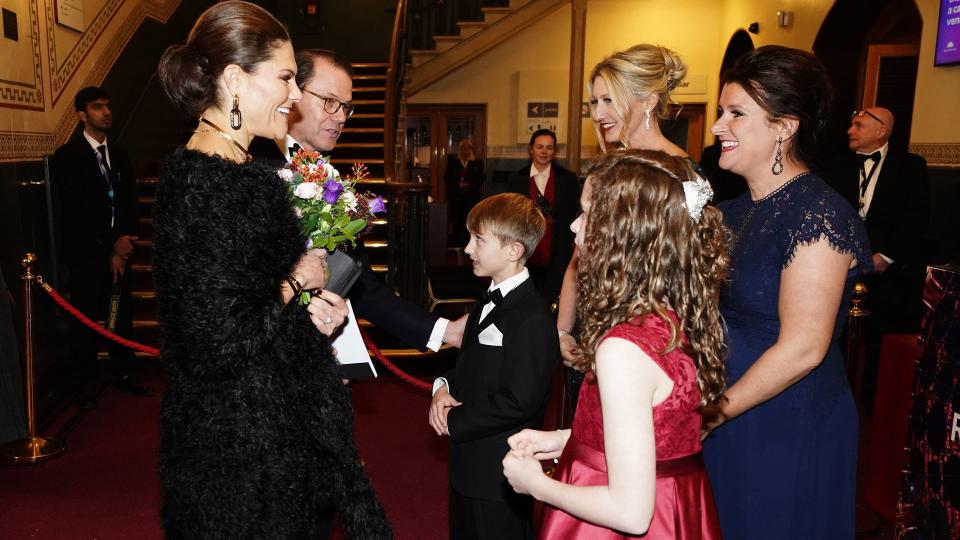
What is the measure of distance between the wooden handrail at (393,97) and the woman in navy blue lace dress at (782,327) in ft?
16.8

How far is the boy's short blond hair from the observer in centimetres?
232

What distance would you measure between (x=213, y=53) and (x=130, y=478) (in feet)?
10.1

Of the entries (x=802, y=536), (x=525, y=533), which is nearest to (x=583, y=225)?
(x=802, y=536)

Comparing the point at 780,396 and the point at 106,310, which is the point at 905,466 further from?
the point at 106,310

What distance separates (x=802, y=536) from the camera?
189 cm

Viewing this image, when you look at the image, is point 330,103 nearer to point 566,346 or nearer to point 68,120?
point 566,346

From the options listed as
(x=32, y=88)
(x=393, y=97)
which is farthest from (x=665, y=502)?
(x=393, y=97)

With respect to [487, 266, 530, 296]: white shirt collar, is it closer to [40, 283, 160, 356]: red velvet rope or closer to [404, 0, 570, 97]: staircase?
[40, 283, 160, 356]: red velvet rope

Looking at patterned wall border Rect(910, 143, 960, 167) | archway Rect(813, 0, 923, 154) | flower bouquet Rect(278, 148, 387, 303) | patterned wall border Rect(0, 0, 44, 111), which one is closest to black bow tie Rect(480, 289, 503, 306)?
flower bouquet Rect(278, 148, 387, 303)

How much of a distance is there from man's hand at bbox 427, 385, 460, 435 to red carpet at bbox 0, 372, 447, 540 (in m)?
1.33

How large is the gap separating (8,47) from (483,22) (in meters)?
7.83

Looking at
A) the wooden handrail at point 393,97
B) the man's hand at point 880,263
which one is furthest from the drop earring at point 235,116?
the wooden handrail at point 393,97

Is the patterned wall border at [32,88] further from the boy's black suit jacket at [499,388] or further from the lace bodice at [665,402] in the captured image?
the lace bodice at [665,402]

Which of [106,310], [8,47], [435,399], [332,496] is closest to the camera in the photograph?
[332,496]
